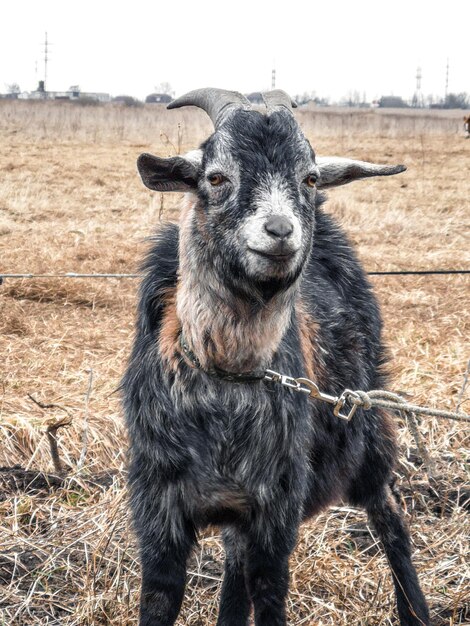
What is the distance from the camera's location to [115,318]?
24.0ft

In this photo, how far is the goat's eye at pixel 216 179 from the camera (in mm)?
2818

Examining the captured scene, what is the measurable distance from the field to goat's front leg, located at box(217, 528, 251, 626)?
0.20m

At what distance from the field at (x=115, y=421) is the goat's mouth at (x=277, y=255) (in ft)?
2.94

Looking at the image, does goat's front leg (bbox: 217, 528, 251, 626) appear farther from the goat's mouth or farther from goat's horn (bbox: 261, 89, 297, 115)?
goat's horn (bbox: 261, 89, 297, 115)

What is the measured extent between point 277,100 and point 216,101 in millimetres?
235

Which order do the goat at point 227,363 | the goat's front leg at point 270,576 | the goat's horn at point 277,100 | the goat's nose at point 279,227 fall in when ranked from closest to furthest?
the goat's nose at point 279,227
the goat at point 227,363
the goat's front leg at point 270,576
the goat's horn at point 277,100

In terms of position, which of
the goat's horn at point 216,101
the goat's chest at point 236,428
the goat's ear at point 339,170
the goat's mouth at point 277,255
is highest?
the goat's horn at point 216,101

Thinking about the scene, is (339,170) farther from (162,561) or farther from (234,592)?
(234,592)

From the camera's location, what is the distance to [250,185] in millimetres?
2717

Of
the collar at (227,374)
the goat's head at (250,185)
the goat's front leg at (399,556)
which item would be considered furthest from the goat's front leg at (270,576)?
the goat's head at (250,185)

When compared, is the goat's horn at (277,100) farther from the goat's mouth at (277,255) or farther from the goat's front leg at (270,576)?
the goat's front leg at (270,576)

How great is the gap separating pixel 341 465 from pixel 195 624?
→ 3.01ft

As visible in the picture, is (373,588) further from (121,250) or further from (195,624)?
(121,250)

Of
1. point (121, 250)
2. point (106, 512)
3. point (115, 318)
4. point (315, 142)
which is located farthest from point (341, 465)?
point (315, 142)
